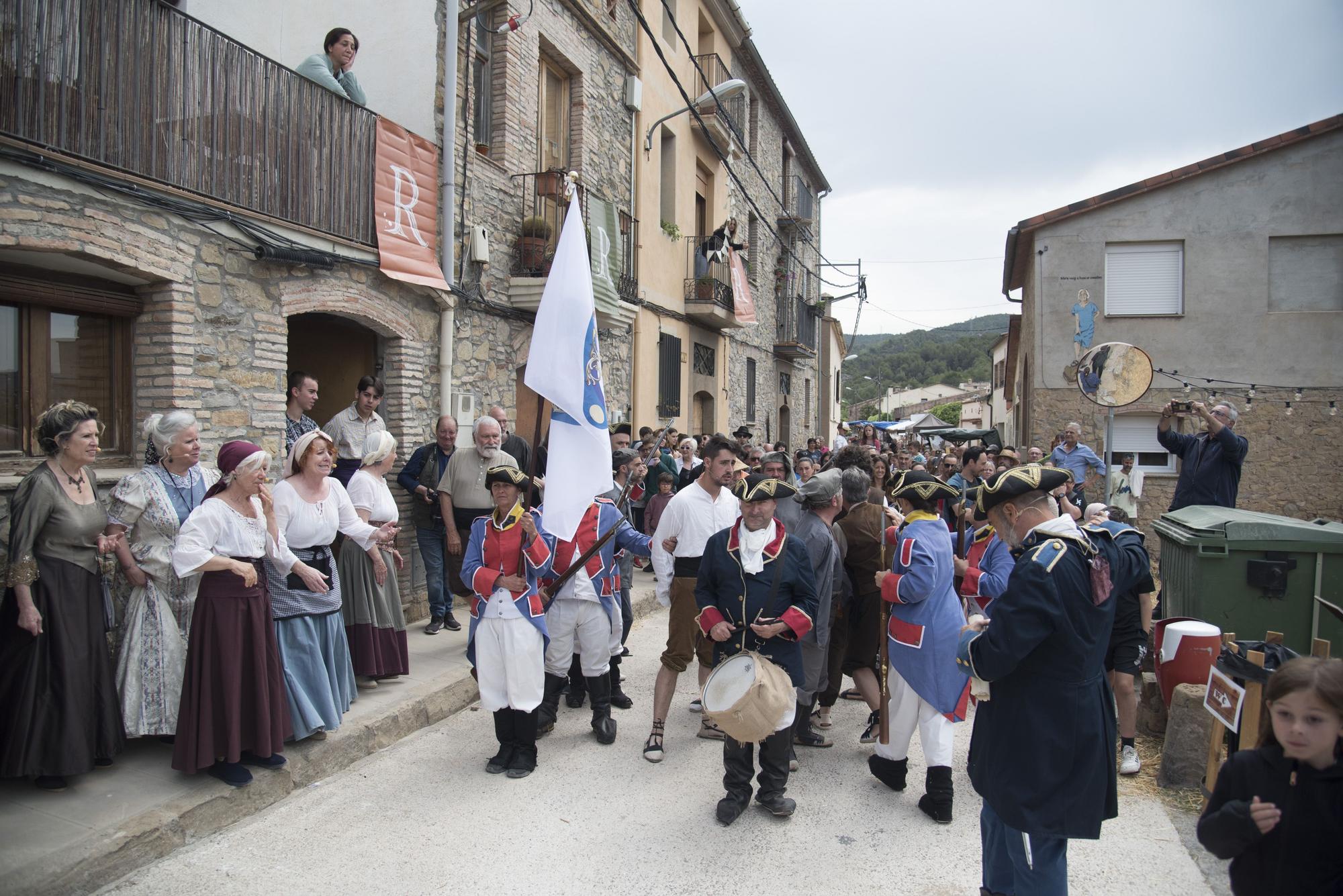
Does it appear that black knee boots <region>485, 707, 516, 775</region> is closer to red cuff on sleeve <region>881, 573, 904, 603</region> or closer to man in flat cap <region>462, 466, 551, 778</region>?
man in flat cap <region>462, 466, 551, 778</region>

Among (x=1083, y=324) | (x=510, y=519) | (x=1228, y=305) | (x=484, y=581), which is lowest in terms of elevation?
(x=484, y=581)

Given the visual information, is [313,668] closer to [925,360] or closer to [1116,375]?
[1116,375]

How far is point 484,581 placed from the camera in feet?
15.4

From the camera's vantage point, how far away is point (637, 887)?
Answer: 11.8 feet

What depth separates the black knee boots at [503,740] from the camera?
15.8ft

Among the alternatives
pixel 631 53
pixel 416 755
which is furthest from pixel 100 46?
pixel 631 53

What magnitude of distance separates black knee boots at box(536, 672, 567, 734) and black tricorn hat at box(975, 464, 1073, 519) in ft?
10.5

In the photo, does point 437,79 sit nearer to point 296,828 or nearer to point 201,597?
point 201,597

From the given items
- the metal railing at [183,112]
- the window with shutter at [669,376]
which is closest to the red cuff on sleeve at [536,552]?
A: the metal railing at [183,112]

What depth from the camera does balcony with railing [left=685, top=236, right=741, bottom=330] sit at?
15734 millimetres

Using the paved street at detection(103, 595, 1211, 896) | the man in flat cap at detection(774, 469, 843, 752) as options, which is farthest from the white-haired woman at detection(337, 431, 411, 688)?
the man in flat cap at detection(774, 469, 843, 752)

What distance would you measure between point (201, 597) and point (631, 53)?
11612 millimetres

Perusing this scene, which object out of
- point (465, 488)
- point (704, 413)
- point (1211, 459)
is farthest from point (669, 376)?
point (1211, 459)

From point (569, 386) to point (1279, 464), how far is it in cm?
1475
